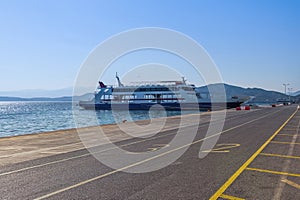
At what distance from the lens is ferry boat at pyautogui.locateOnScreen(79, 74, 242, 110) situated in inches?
3529

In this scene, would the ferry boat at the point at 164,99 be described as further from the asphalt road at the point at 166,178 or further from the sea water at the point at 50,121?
the asphalt road at the point at 166,178

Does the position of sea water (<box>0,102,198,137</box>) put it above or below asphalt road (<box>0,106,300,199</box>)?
below

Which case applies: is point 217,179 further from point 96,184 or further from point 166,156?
point 166,156

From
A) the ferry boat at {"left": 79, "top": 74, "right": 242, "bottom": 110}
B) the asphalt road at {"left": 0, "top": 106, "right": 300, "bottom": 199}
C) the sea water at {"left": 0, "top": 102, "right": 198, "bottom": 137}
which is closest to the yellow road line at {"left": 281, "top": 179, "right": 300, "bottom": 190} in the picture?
the asphalt road at {"left": 0, "top": 106, "right": 300, "bottom": 199}

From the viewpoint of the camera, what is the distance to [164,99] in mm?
92750

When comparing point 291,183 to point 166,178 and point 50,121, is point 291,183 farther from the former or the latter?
point 50,121

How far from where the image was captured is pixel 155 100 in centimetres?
9231

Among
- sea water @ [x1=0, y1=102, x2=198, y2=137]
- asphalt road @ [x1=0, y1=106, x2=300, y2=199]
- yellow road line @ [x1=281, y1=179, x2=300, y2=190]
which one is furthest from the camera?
sea water @ [x1=0, y1=102, x2=198, y2=137]

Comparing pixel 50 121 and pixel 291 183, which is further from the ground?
pixel 291 183

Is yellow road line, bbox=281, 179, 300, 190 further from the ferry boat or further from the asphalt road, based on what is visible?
the ferry boat

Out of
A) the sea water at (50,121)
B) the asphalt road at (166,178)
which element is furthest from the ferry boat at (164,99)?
the asphalt road at (166,178)

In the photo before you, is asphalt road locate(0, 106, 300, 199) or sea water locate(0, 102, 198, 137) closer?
asphalt road locate(0, 106, 300, 199)

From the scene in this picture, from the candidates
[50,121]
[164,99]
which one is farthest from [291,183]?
[164,99]

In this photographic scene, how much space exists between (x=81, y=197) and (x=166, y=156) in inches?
183
